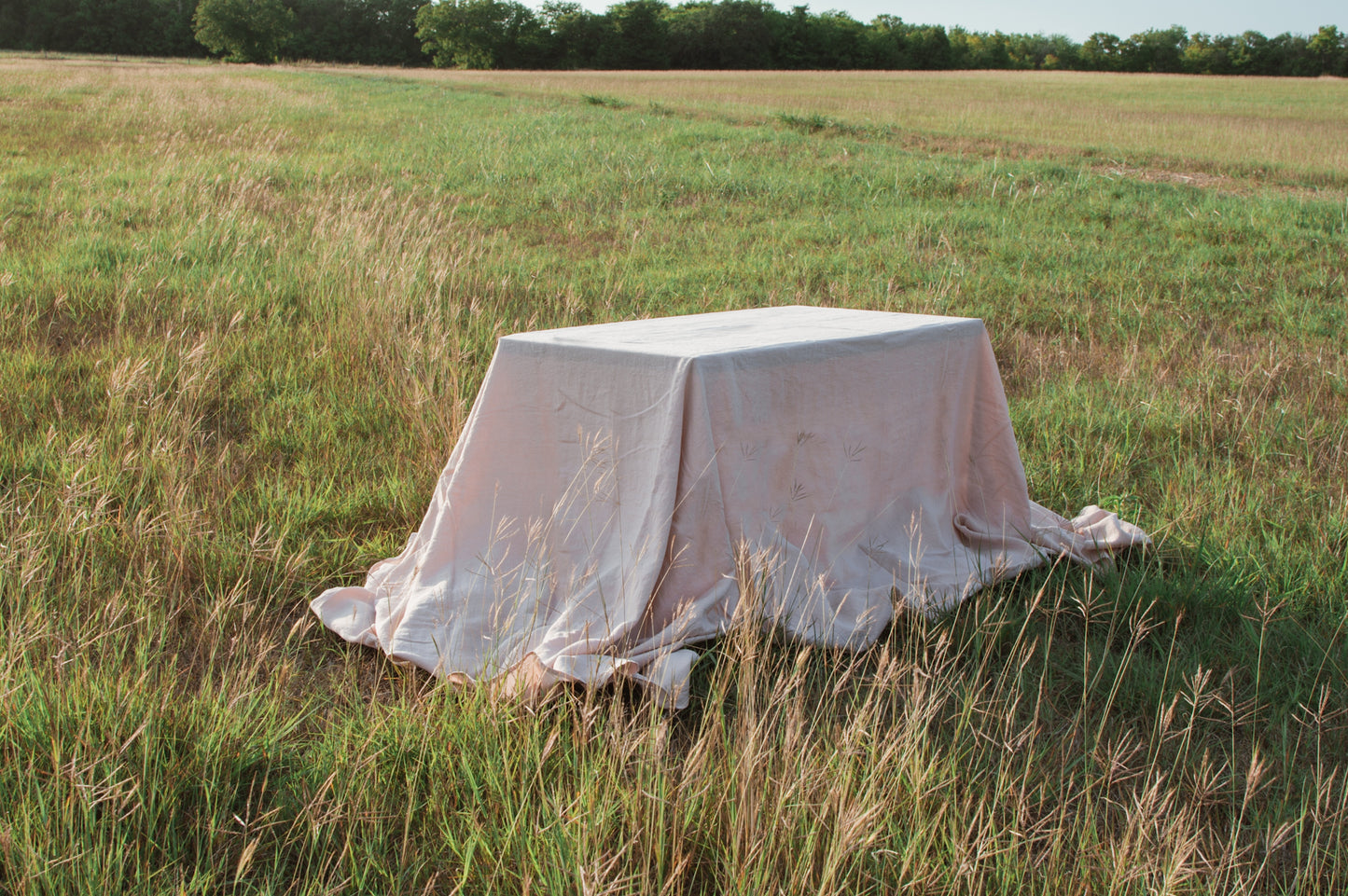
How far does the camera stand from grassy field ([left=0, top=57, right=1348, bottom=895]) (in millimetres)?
1588

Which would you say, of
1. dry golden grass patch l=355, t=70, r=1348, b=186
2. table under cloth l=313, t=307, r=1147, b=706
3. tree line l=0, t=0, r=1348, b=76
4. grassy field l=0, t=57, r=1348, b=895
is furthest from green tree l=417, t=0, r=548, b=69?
table under cloth l=313, t=307, r=1147, b=706

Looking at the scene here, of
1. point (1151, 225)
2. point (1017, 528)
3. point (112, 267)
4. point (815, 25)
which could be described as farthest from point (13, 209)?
point (815, 25)

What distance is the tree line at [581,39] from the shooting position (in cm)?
6241

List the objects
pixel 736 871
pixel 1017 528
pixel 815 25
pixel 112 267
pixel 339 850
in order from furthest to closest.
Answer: pixel 815 25 → pixel 112 267 → pixel 1017 528 → pixel 339 850 → pixel 736 871

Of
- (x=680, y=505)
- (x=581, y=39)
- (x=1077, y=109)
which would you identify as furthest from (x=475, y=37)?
(x=680, y=505)

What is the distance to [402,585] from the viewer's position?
2.61 m

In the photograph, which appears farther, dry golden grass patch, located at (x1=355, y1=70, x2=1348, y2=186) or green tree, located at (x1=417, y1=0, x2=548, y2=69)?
green tree, located at (x1=417, y1=0, x2=548, y2=69)

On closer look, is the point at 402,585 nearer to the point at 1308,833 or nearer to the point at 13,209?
the point at 1308,833

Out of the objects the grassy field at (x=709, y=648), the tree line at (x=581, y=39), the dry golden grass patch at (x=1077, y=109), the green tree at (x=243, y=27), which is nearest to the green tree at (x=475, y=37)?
the tree line at (x=581, y=39)

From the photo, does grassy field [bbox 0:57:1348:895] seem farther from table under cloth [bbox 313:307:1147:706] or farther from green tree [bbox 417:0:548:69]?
green tree [bbox 417:0:548:69]

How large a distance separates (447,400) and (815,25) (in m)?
77.1

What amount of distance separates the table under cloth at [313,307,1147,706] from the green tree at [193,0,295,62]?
234ft

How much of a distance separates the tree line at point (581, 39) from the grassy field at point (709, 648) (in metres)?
65.0

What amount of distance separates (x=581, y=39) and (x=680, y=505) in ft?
248
